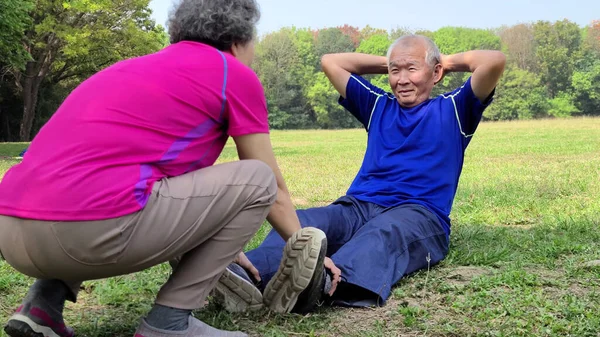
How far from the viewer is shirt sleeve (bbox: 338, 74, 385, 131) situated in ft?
13.5

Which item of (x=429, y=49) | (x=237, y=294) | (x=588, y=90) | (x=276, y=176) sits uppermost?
(x=429, y=49)

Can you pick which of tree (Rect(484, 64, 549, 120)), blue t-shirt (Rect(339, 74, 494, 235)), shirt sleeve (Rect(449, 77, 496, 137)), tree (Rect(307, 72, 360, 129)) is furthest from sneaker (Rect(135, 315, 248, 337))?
tree (Rect(307, 72, 360, 129))

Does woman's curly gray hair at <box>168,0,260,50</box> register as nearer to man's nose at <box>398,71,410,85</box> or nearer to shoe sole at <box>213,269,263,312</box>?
shoe sole at <box>213,269,263,312</box>

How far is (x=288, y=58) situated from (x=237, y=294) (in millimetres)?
73686

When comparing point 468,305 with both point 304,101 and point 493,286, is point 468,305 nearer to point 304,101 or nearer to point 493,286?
point 493,286

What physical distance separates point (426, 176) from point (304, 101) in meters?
70.3

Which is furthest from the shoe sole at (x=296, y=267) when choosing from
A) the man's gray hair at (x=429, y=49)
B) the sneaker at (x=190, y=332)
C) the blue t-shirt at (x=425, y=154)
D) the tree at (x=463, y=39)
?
the tree at (x=463, y=39)

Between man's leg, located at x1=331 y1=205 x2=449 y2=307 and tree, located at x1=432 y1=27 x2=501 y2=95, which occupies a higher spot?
man's leg, located at x1=331 y1=205 x2=449 y2=307

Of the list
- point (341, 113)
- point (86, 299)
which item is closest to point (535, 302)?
point (86, 299)

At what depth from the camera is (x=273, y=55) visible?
249ft

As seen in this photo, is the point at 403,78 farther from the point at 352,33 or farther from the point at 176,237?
the point at 352,33

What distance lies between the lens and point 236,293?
278 centimetres

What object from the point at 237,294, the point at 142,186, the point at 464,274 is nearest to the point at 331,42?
the point at 464,274

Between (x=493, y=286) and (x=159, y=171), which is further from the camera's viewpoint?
(x=493, y=286)
